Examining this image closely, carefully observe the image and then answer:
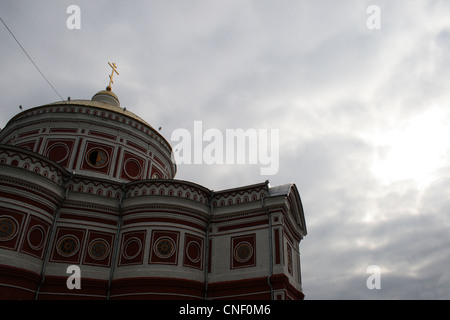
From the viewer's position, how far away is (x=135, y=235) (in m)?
18.2

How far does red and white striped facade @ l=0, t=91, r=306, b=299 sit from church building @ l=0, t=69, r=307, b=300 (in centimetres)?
5

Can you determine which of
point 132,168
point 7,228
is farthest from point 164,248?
point 132,168

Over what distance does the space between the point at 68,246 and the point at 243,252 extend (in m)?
8.68

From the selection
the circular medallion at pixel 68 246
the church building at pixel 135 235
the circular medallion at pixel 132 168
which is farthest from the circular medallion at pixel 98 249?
the circular medallion at pixel 132 168

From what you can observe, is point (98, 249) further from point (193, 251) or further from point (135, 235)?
point (193, 251)

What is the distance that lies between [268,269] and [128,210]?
309 inches

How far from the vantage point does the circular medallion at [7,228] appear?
1548cm

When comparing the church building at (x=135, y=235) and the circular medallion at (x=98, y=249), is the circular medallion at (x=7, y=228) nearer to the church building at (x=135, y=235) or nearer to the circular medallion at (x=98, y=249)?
the church building at (x=135, y=235)

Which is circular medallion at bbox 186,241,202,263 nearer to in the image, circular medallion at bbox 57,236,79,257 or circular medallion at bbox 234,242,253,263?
circular medallion at bbox 234,242,253,263

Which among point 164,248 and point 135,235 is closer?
point 164,248

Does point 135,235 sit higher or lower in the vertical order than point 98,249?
higher

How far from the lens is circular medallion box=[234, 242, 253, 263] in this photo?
708 inches

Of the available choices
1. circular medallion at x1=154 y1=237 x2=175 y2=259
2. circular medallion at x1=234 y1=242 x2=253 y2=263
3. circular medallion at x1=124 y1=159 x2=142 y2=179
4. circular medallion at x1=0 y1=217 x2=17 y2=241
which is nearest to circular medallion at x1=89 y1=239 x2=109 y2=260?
circular medallion at x1=154 y1=237 x2=175 y2=259
